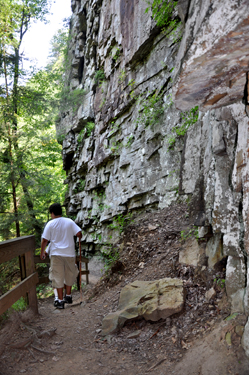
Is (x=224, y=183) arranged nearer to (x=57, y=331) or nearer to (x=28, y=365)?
(x=28, y=365)

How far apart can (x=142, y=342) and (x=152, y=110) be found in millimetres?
6555

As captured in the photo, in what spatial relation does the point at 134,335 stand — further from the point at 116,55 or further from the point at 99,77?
the point at 99,77

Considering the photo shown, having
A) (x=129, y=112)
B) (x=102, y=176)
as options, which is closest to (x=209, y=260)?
(x=129, y=112)

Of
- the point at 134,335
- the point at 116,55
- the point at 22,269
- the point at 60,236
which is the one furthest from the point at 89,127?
the point at 134,335

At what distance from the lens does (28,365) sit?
3.04m

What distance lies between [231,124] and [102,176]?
9416 mm

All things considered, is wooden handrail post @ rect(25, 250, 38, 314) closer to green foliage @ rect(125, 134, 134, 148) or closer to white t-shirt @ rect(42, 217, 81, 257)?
white t-shirt @ rect(42, 217, 81, 257)

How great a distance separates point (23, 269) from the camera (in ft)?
14.3

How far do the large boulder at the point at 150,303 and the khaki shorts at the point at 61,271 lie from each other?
1562 millimetres

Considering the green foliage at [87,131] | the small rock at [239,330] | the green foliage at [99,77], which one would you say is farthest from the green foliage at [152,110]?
the small rock at [239,330]

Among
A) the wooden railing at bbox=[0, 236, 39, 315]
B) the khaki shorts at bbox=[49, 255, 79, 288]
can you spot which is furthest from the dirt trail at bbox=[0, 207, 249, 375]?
A: the khaki shorts at bbox=[49, 255, 79, 288]

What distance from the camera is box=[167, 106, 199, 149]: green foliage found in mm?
6158

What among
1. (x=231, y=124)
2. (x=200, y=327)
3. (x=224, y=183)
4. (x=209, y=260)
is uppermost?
(x=231, y=124)

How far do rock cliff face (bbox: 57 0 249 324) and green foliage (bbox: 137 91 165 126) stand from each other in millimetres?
32
